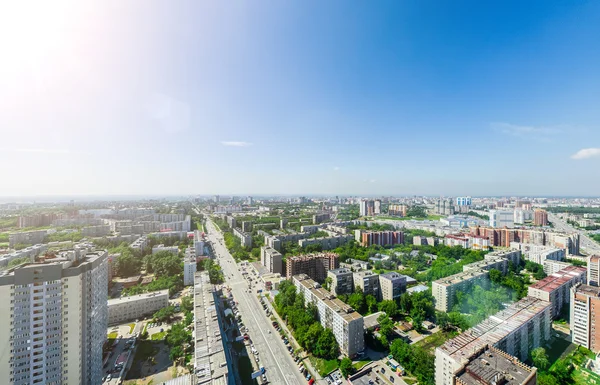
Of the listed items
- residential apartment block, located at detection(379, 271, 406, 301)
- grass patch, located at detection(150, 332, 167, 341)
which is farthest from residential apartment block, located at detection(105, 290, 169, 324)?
residential apartment block, located at detection(379, 271, 406, 301)

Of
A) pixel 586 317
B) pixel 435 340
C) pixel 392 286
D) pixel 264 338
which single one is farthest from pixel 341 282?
pixel 586 317

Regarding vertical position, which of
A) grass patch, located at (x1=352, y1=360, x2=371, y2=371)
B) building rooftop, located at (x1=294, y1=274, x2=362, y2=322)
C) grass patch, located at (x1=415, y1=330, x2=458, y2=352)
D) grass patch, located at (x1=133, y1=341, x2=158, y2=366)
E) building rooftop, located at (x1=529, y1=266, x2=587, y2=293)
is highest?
building rooftop, located at (x1=529, y1=266, x2=587, y2=293)

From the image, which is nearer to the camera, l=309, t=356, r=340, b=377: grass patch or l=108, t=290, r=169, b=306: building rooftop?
l=309, t=356, r=340, b=377: grass patch

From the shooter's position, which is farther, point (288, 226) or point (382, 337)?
point (288, 226)

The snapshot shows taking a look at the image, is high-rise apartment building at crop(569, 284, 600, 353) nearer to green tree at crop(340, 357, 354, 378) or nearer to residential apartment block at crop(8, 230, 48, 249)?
green tree at crop(340, 357, 354, 378)

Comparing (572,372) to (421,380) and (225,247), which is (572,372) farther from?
(225,247)

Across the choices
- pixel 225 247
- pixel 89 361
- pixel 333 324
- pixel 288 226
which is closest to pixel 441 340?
pixel 333 324
